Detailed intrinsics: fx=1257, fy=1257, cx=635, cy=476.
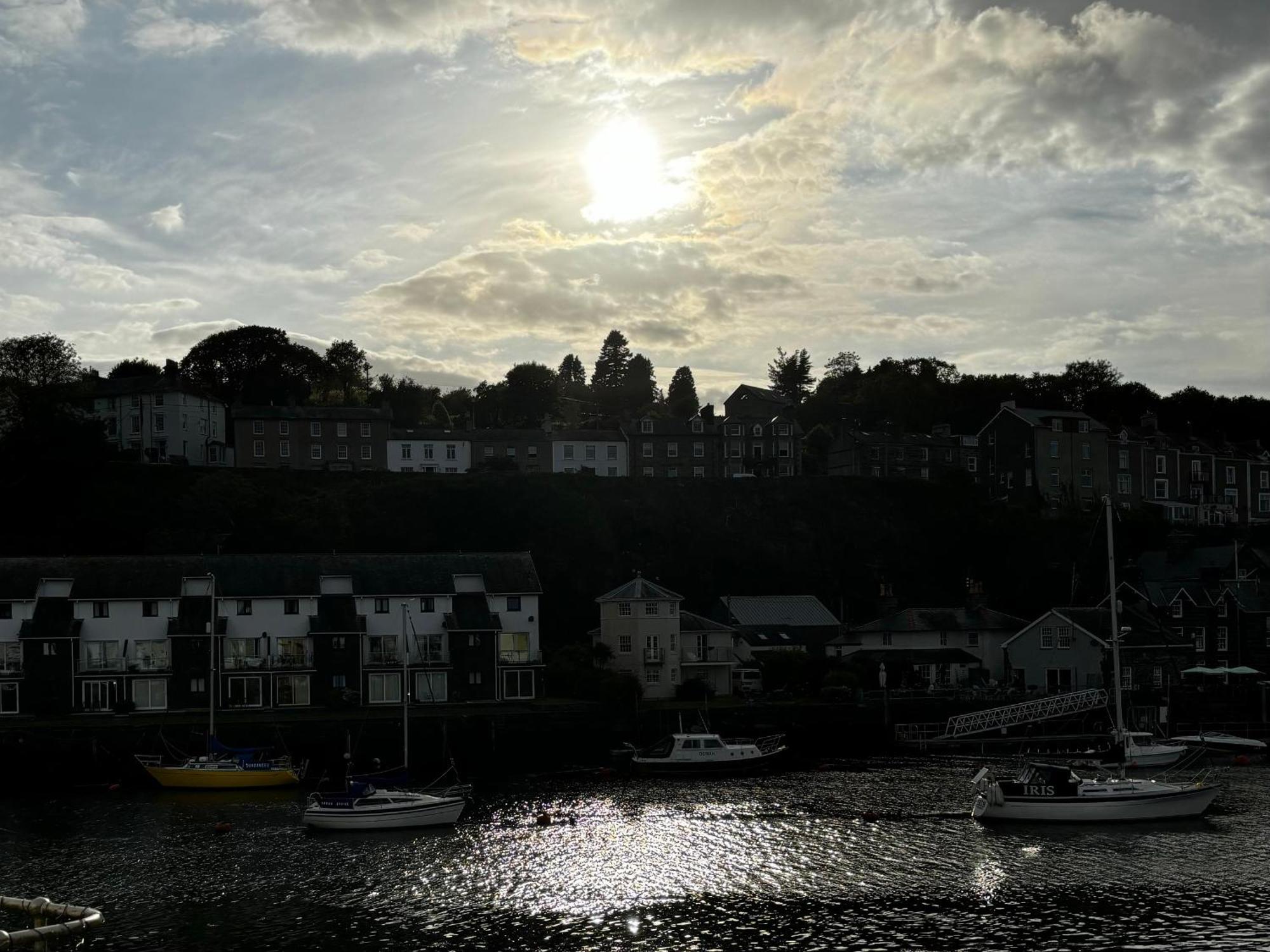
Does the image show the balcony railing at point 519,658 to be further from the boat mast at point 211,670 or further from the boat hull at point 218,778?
the boat hull at point 218,778

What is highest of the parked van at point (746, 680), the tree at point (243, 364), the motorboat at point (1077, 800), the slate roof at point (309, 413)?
the tree at point (243, 364)

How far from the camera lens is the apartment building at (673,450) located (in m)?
140

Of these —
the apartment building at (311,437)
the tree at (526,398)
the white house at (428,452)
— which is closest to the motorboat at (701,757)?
the white house at (428,452)

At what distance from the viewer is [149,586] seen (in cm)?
7919

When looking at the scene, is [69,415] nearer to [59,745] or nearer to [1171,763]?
[59,745]

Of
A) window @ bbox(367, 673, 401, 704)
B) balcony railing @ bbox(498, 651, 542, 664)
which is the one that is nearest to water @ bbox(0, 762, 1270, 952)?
window @ bbox(367, 673, 401, 704)

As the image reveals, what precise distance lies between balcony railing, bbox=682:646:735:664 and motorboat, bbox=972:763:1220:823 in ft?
124

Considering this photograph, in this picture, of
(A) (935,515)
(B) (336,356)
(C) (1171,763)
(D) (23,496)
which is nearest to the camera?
(C) (1171,763)

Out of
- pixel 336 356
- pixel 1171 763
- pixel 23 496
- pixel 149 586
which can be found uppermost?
pixel 336 356

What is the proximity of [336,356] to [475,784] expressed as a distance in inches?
5006

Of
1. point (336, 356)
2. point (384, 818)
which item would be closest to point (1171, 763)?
point (384, 818)

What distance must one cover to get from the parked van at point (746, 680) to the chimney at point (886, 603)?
45.7ft

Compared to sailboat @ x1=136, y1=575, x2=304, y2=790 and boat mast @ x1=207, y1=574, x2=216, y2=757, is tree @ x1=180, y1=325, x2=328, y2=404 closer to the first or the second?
boat mast @ x1=207, y1=574, x2=216, y2=757

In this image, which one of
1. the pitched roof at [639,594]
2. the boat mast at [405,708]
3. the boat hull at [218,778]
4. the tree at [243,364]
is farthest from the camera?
the tree at [243,364]
